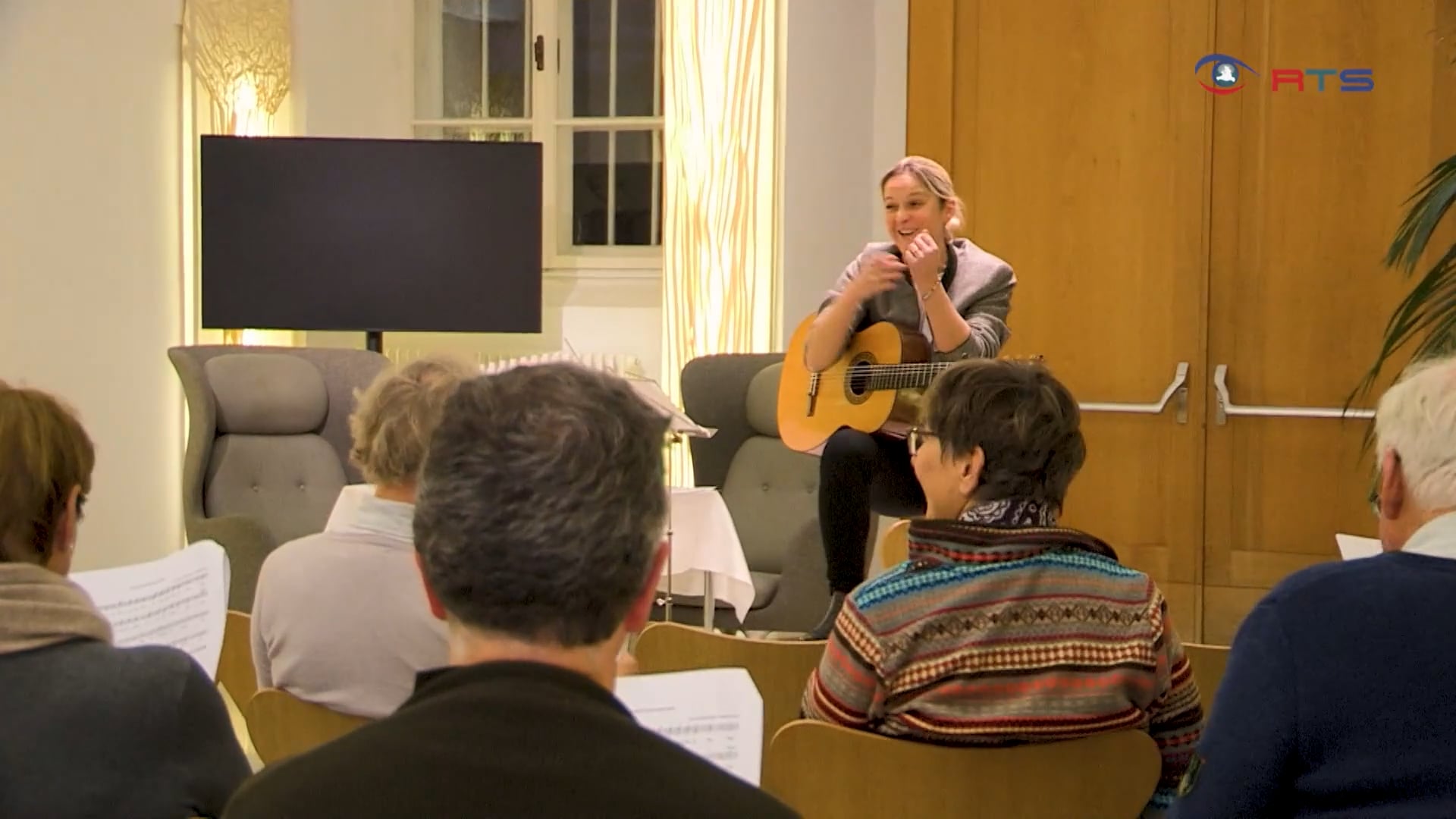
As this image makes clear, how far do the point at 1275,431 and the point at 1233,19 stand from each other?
54.9 inches

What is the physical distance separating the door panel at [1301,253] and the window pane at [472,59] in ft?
8.89

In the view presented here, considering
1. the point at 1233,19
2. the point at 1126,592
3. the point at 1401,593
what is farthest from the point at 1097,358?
the point at 1401,593

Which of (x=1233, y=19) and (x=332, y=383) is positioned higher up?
(x=1233, y=19)

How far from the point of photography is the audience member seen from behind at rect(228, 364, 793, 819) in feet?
2.77

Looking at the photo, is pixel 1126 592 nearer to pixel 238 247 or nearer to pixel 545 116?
pixel 238 247

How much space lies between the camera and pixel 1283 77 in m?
5.32

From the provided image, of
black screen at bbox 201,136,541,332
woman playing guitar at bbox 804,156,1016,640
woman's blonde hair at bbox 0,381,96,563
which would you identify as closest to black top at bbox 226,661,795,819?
woman's blonde hair at bbox 0,381,96,563

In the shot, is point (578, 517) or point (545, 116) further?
point (545, 116)

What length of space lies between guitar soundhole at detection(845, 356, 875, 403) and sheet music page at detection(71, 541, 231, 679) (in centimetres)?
209

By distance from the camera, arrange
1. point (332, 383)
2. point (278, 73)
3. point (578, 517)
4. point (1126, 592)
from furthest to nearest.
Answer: point (278, 73) → point (332, 383) → point (1126, 592) → point (578, 517)

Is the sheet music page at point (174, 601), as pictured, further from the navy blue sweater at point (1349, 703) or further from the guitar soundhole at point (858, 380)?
the guitar soundhole at point (858, 380)

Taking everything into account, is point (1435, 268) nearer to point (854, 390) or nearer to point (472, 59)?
point (854, 390)

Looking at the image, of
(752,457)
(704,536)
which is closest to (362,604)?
(704,536)

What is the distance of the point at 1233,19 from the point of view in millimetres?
5344
